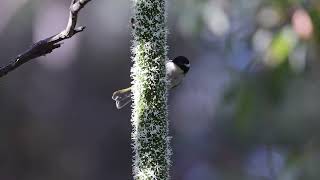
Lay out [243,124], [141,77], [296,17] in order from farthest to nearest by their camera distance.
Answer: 1. [243,124]
2. [296,17]
3. [141,77]

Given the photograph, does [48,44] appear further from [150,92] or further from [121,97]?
[121,97]

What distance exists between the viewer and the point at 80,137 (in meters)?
4.51

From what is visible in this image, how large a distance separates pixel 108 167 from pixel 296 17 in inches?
108

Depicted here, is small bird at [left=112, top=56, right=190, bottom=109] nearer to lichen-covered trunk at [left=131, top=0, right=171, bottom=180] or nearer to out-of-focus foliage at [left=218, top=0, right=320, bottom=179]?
lichen-covered trunk at [left=131, top=0, right=171, bottom=180]

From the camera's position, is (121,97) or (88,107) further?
(88,107)

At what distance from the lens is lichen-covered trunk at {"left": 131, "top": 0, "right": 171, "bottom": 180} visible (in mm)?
509

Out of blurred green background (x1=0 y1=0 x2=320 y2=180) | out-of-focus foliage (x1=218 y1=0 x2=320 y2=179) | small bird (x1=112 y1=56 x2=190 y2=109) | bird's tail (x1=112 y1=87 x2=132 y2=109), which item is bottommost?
bird's tail (x1=112 y1=87 x2=132 y2=109)

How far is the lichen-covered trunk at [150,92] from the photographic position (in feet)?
1.67

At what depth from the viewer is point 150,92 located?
1.71 feet

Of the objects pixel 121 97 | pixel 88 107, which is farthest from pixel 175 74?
pixel 88 107

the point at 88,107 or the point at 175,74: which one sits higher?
the point at 88,107

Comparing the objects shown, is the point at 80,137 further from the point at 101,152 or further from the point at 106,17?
the point at 106,17

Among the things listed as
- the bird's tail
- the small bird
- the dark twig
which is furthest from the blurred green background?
the dark twig

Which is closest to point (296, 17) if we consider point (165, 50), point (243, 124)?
point (243, 124)
